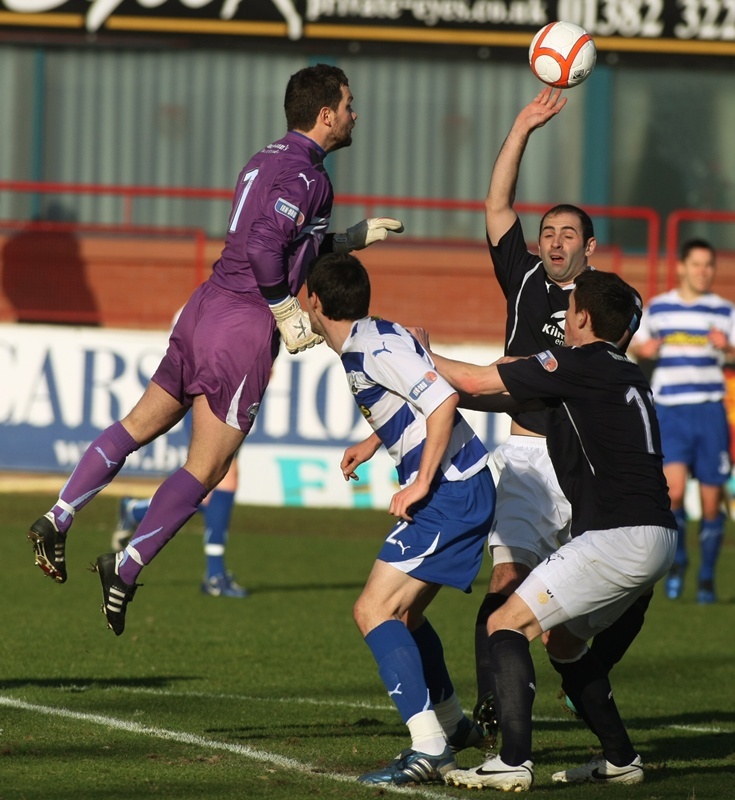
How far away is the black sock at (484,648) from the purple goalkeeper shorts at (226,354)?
128 cm

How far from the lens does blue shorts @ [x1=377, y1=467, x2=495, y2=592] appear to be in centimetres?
582

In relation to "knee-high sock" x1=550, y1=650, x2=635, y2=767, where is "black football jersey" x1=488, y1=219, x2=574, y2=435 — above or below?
above

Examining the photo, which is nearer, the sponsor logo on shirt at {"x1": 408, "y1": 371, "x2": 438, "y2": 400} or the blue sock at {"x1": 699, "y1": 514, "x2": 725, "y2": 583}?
the sponsor logo on shirt at {"x1": 408, "y1": 371, "x2": 438, "y2": 400}

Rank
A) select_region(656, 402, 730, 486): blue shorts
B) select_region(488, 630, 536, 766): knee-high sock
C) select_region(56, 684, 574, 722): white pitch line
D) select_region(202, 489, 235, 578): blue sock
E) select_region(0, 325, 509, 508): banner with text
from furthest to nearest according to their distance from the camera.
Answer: select_region(0, 325, 509, 508): banner with text, select_region(656, 402, 730, 486): blue shorts, select_region(202, 489, 235, 578): blue sock, select_region(56, 684, 574, 722): white pitch line, select_region(488, 630, 536, 766): knee-high sock

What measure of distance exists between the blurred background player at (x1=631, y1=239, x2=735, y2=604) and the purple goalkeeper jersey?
216 inches

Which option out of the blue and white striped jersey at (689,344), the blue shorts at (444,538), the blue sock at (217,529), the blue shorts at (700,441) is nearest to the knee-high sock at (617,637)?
the blue shorts at (444,538)

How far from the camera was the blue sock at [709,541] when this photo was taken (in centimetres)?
1177

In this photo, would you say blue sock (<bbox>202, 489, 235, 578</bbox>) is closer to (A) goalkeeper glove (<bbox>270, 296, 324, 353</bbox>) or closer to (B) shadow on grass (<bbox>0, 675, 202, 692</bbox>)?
(B) shadow on grass (<bbox>0, 675, 202, 692</bbox>)

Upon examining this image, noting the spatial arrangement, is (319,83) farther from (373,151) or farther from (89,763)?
(373,151)

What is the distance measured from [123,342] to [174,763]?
10.8 m

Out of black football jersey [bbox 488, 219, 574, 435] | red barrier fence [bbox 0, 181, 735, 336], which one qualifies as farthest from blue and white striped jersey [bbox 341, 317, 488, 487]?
red barrier fence [bbox 0, 181, 735, 336]

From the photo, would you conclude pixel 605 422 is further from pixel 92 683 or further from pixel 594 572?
pixel 92 683

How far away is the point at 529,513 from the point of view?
6738 millimetres

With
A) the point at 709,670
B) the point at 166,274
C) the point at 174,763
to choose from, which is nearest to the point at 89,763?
the point at 174,763
